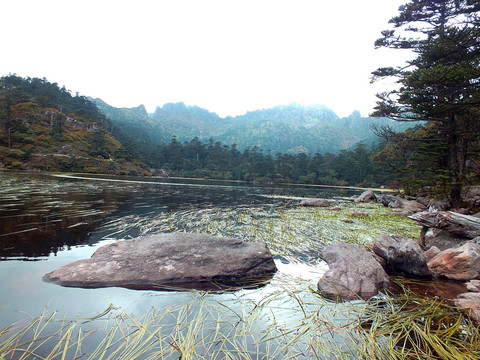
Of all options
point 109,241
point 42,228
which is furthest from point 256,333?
point 42,228

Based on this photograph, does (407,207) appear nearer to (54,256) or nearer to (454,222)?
(454,222)

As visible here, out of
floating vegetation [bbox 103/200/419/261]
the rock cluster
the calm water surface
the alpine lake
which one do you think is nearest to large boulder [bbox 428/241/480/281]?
the rock cluster

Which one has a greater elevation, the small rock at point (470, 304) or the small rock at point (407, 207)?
the small rock at point (470, 304)

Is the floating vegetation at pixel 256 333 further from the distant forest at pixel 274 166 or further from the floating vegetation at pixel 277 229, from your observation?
the distant forest at pixel 274 166

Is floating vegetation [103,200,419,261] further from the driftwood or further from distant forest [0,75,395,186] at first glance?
distant forest [0,75,395,186]

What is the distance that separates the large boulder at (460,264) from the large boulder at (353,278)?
76.2 inches

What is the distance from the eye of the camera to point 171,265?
5891 mm

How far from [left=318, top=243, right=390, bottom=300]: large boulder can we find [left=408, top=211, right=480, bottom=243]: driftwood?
381cm

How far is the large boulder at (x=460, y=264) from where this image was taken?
5961 mm

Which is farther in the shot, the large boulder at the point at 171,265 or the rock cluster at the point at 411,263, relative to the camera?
the large boulder at the point at 171,265

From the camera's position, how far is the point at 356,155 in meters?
107

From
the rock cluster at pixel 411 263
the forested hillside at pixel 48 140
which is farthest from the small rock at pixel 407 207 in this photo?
the forested hillside at pixel 48 140

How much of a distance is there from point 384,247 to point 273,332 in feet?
17.0

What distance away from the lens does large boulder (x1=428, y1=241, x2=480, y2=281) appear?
5961 mm
